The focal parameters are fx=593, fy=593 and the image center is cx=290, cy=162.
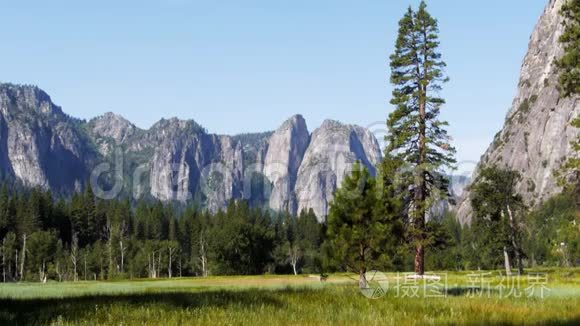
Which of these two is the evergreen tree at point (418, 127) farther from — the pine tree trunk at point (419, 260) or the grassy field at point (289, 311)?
the grassy field at point (289, 311)

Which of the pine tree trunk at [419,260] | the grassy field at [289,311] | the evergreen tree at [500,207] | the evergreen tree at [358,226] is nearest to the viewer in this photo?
the grassy field at [289,311]

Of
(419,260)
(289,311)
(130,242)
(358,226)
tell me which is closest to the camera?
(289,311)

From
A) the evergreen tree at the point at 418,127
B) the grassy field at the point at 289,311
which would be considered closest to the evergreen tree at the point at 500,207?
the evergreen tree at the point at 418,127

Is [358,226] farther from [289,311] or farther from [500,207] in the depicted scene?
[500,207]

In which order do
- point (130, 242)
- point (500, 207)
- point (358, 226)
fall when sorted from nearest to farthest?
point (358, 226), point (500, 207), point (130, 242)

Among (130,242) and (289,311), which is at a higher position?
(289,311)

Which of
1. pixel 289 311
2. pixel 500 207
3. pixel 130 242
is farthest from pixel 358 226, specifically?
pixel 130 242

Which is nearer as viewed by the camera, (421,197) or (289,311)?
(289,311)

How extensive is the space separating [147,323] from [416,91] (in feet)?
106

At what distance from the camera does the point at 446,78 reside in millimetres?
39531

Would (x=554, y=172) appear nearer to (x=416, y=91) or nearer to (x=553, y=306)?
(x=416, y=91)

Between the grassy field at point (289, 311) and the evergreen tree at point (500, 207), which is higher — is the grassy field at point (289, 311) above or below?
below

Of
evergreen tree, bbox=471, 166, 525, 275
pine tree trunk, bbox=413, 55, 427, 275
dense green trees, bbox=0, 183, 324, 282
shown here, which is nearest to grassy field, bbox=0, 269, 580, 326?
pine tree trunk, bbox=413, 55, 427, 275

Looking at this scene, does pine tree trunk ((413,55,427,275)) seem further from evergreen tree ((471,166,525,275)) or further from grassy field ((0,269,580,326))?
evergreen tree ((471,166,525,275))
